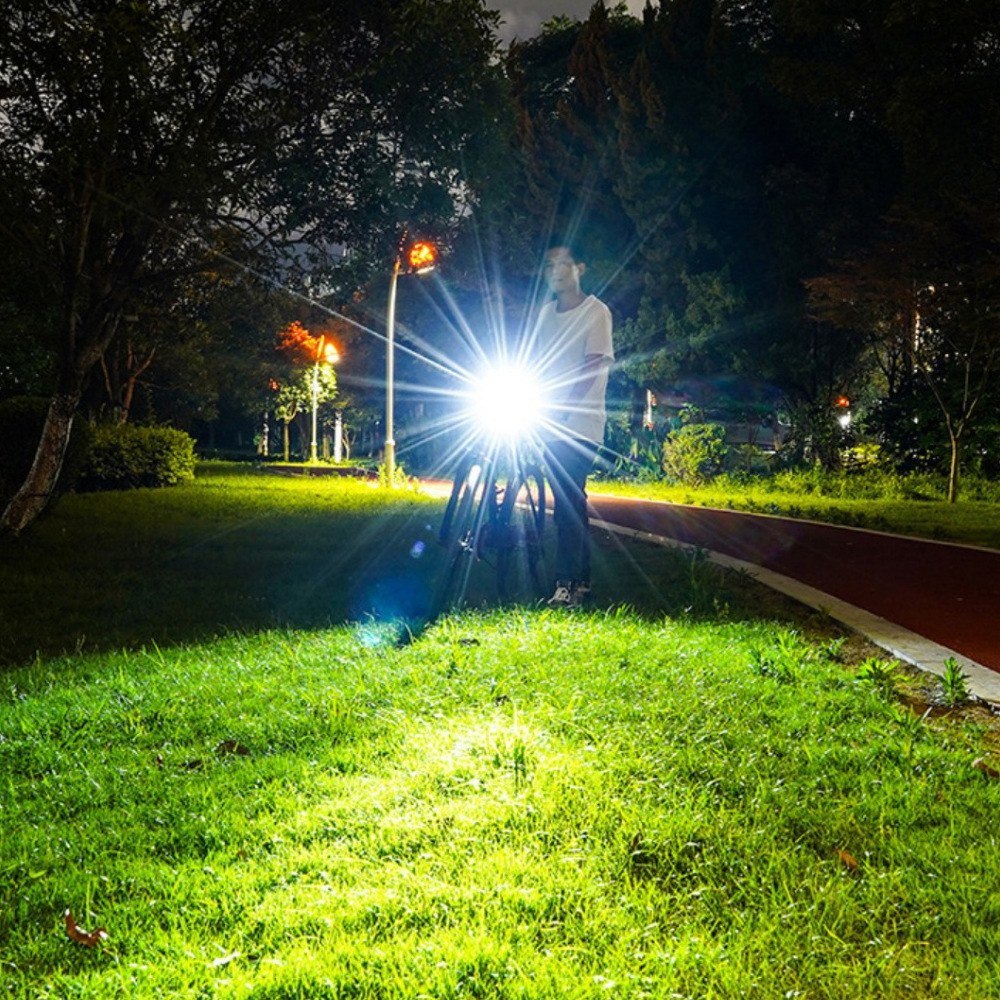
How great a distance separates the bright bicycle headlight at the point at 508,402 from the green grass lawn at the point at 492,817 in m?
1.35

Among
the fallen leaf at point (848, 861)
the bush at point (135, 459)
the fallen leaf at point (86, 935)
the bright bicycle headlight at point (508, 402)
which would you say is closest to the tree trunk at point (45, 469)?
the bright bicycle headlight at point (508, 402)

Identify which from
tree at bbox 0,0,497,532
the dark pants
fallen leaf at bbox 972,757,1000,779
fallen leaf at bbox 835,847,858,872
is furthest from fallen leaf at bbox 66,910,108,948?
tree at bbox 0,0,497,532

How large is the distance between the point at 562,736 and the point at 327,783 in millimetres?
985

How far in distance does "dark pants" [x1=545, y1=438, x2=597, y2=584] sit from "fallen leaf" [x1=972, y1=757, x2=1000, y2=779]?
10.6ft

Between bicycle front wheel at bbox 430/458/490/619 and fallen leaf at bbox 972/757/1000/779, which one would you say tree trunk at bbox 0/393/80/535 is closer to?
bicycle front wheel at bbox 430/458/490/619

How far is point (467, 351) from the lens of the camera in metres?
37.6

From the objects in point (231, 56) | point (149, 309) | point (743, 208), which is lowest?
point (149, 309)

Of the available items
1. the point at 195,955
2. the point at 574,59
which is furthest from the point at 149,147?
the point at 574,59

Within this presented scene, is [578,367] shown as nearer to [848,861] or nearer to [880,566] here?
[848,861]

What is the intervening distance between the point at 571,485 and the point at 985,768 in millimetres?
3368

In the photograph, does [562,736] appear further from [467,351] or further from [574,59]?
[467,351]

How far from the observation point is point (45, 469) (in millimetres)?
10312

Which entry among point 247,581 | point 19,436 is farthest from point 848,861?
point 19,436

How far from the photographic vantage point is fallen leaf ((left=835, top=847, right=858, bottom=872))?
2607 millimetres
